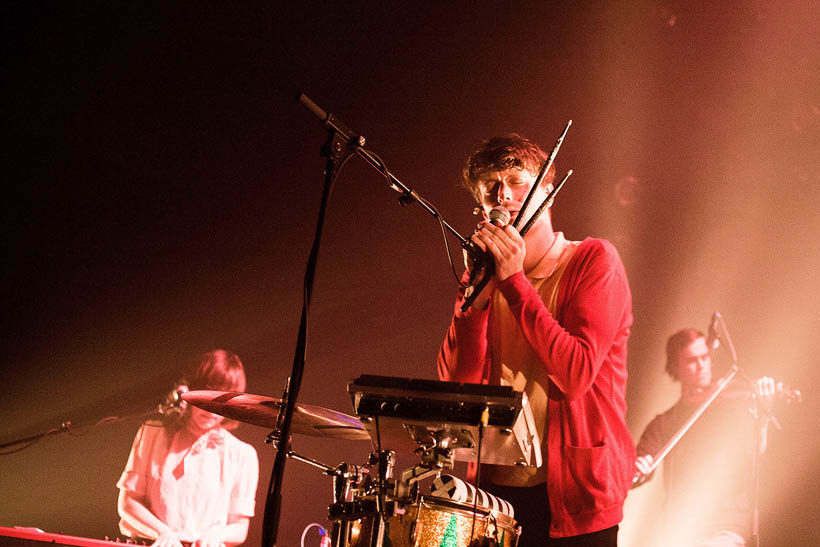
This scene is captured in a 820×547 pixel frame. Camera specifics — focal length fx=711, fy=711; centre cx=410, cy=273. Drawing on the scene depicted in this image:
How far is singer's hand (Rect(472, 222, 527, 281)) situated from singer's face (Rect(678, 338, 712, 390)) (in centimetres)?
238

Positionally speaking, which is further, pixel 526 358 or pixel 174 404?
pixel 174 404

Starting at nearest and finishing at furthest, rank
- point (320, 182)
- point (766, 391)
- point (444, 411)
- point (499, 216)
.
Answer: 1. point (444, 411)
2. point (499, 216)
3. point (766, 391)
4. point (320, 182)

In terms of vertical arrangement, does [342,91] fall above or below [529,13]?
below

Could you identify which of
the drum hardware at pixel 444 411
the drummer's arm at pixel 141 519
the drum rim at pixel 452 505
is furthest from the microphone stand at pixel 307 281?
the drummer's arm at pixel 141 519

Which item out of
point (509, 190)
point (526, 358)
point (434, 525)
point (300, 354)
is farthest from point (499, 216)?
point (434, 525)

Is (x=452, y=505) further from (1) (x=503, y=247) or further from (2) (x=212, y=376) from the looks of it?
(2) (x=212, y=376)

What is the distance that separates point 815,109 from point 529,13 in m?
1.70

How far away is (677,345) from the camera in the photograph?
397 centimetres

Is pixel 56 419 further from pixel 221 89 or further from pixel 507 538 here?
pixel 507 538

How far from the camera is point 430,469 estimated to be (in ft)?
5.24

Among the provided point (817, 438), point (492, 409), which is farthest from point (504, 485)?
point (817, 438)

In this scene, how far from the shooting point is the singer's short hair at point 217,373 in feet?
13.8

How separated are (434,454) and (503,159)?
3.80 ft

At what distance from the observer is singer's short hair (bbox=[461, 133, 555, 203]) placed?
2396 mm
